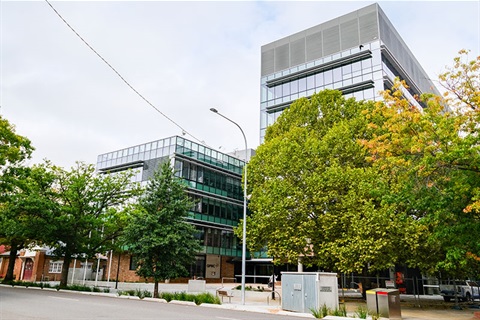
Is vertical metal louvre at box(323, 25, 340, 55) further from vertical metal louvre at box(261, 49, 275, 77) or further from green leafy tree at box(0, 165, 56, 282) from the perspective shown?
green leafy tree at box(0, 165, 56, 282)

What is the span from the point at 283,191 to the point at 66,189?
1723cm

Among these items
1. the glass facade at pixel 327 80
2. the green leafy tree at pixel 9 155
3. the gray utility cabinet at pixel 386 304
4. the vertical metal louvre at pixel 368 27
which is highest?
the vertical metal louvre at pixel 368 27

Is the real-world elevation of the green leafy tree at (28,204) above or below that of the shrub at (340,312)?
above

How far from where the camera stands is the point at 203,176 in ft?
145

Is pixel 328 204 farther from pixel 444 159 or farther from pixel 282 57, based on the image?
pixel 282 57

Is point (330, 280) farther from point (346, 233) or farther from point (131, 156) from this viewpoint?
point (131, 156)

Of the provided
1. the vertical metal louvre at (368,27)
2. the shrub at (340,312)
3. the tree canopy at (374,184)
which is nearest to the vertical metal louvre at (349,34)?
the vertical metal louvre at (368,27)

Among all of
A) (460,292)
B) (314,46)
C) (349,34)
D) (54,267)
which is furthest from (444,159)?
(54,267)

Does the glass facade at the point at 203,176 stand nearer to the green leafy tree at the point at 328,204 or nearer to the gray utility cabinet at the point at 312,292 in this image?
the green leafy tree at the point at 328,204

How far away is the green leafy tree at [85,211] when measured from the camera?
2677 cm

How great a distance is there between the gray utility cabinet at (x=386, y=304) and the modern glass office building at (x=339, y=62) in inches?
1045

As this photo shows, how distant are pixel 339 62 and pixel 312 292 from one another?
103 feet

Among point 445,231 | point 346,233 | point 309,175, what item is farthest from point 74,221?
point 445,231

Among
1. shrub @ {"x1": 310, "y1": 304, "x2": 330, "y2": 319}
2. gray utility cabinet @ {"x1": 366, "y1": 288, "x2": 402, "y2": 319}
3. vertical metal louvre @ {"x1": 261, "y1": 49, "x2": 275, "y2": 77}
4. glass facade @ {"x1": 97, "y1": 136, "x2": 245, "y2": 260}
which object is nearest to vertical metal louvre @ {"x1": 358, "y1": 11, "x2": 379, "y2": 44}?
vertical metal louvre @ {"x1": 261, "y1": 49, "x2": 275, "y2": 77}
